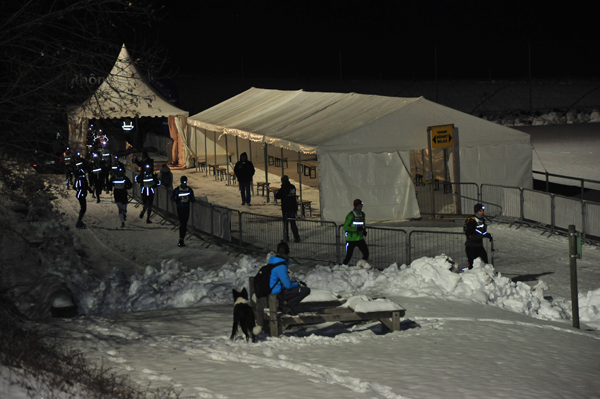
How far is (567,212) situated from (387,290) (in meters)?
6.71

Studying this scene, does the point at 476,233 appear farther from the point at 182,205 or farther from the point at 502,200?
the point at 182,205

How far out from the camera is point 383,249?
1692 centimetres

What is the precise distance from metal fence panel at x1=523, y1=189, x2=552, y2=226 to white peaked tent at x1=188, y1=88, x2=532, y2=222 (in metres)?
2.46

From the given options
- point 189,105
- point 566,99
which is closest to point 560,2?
point 566,99

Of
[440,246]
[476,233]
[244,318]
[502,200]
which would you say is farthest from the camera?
[502,200]

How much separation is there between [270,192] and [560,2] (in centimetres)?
6885

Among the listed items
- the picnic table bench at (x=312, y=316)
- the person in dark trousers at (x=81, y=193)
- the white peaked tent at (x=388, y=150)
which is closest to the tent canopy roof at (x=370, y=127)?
the white peaked tent at (x=388, y=150)

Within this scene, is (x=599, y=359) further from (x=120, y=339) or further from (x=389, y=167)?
(x=389, y=167)

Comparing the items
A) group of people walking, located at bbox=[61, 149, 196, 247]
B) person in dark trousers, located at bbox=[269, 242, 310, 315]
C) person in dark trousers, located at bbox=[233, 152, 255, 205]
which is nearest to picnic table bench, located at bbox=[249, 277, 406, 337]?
person in dark trousers, located at bbox=[269, 242, 310, 315]

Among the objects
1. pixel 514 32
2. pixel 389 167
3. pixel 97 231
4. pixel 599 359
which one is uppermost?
pixel 514 32

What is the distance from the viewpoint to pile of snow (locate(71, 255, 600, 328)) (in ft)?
41.5

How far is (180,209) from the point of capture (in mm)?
17875

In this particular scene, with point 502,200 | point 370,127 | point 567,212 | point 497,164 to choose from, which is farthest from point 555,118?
point 567,212

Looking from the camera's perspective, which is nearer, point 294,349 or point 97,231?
point 294,349
